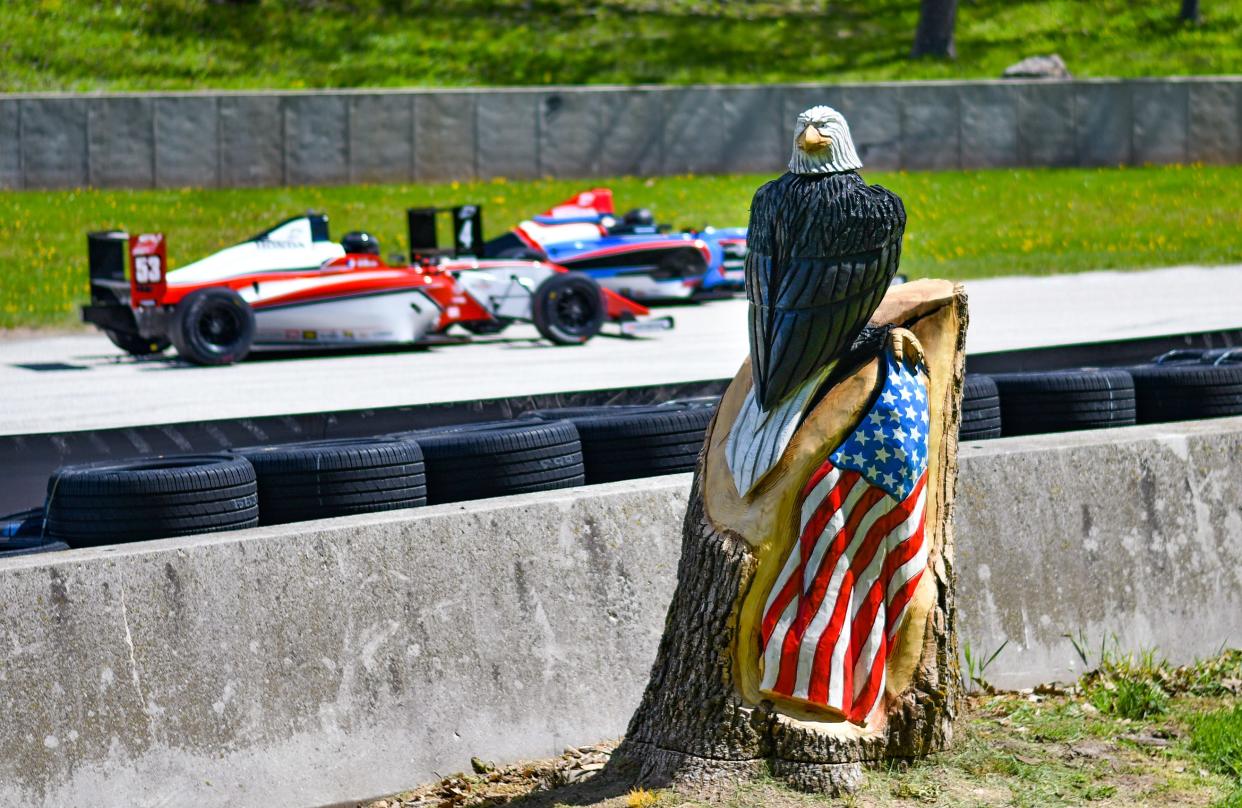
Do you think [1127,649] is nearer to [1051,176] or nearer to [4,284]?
[4,284]

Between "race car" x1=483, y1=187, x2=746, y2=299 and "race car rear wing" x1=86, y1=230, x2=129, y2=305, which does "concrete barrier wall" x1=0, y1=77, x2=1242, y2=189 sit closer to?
"race car" x1=483, y1=187, x2=746, y2=299

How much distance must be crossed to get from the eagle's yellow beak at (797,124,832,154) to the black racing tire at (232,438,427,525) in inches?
79.9

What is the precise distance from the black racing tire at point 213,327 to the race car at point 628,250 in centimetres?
373

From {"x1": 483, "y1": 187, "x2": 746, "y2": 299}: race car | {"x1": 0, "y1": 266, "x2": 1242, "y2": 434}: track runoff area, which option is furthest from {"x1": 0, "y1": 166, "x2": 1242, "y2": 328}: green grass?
{"x1": 483, "y1": 187, "x2": 746, "y2": 299}: race car

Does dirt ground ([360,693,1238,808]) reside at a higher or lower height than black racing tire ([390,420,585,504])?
lower

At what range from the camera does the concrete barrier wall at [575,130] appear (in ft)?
80.6

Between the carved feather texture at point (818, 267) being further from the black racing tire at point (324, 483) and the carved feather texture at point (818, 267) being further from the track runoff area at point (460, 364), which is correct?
the track runoff area at point (460, 364)

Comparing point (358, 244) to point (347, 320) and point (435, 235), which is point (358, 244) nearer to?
point (347, 320)

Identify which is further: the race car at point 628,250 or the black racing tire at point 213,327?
the race car at point 628,250

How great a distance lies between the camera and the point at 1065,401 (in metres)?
7.30

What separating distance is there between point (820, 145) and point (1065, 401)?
10.2 feet

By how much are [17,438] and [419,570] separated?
3.01m

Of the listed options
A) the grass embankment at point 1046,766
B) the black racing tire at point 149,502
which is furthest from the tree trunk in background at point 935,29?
the black racing tire at point 149,502

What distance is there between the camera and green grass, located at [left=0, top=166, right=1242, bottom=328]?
2158 cm
